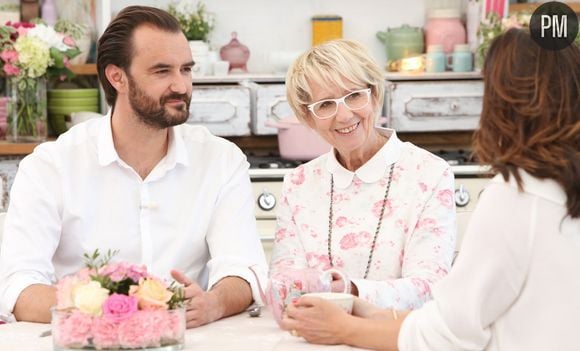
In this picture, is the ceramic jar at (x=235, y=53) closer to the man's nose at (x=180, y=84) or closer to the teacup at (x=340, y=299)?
the man's nose at (x=180, y=84)

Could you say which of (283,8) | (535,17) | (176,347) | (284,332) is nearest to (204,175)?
(284,332)

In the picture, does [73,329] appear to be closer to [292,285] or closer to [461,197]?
[292,285]

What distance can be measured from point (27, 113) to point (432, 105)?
5.25 feet

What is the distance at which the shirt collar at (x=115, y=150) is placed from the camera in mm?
2537

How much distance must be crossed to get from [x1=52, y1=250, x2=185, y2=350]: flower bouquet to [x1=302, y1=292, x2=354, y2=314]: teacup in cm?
27

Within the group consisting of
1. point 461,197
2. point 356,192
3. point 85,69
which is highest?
point 85,69

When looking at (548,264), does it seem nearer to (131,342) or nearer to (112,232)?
(131,342)

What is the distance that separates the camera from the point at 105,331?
1.79 meters

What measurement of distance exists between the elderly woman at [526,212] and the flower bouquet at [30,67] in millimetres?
2772

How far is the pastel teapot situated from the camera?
4750 mm

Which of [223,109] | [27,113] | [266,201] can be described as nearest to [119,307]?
[266,201]

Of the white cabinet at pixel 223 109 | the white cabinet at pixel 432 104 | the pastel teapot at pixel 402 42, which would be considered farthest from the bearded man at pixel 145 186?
the pastel teapot at pixel 402 42

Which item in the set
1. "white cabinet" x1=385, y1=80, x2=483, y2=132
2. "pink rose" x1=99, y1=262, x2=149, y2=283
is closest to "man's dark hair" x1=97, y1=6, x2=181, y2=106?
"pink rose" x1=99, y1=262, x2=149, y2=283

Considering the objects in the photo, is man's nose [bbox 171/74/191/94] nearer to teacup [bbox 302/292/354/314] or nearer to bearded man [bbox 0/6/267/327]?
bearded man [bbox 0/6/267/327]
